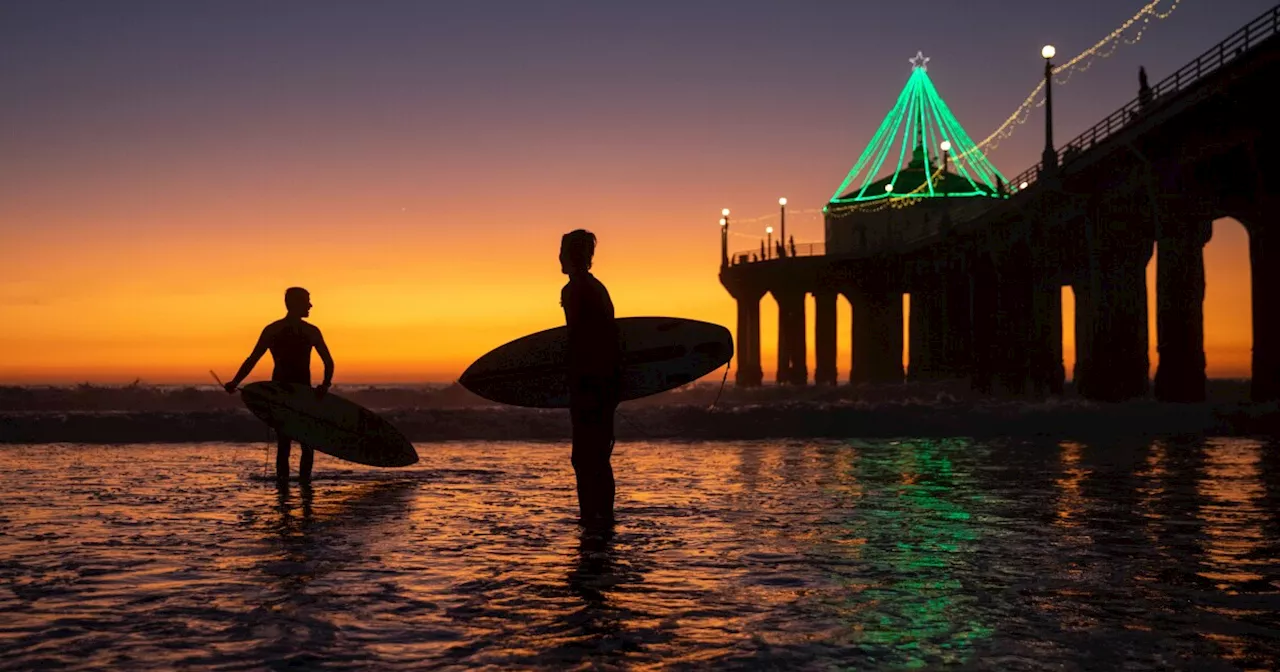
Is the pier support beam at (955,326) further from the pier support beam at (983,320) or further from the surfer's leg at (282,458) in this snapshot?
the surfer's leg at (282,458)

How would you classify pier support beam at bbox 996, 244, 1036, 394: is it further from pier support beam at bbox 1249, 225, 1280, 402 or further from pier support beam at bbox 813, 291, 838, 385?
pier support beam at bbox 813, 291, 838, 385

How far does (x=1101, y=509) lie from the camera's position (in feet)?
32.1

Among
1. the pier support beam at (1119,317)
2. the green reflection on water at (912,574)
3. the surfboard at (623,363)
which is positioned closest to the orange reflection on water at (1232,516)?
the green reflection on water at (912,574)

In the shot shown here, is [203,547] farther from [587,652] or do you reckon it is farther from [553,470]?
[553,470]

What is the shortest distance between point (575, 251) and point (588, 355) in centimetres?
72

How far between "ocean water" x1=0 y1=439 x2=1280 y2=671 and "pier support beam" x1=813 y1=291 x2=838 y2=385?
75.9m

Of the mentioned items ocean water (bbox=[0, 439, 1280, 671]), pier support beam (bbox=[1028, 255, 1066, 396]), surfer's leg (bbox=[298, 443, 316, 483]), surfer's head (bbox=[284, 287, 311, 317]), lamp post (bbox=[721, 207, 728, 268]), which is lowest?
ocean water (bbox=[0, 439, 1280, 671])

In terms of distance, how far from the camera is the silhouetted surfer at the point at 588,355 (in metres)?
8.02

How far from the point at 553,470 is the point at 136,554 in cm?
712

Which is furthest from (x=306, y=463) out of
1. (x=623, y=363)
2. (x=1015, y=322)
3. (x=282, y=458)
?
(x=1015, y=322)

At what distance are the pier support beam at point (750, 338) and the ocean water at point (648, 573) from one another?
257 feet

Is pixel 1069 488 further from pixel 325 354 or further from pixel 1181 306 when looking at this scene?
pixel 1181 306

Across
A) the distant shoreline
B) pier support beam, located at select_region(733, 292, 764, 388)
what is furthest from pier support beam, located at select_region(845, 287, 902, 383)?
the distant shoreline

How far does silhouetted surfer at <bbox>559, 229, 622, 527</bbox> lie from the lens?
8016 millimetres
